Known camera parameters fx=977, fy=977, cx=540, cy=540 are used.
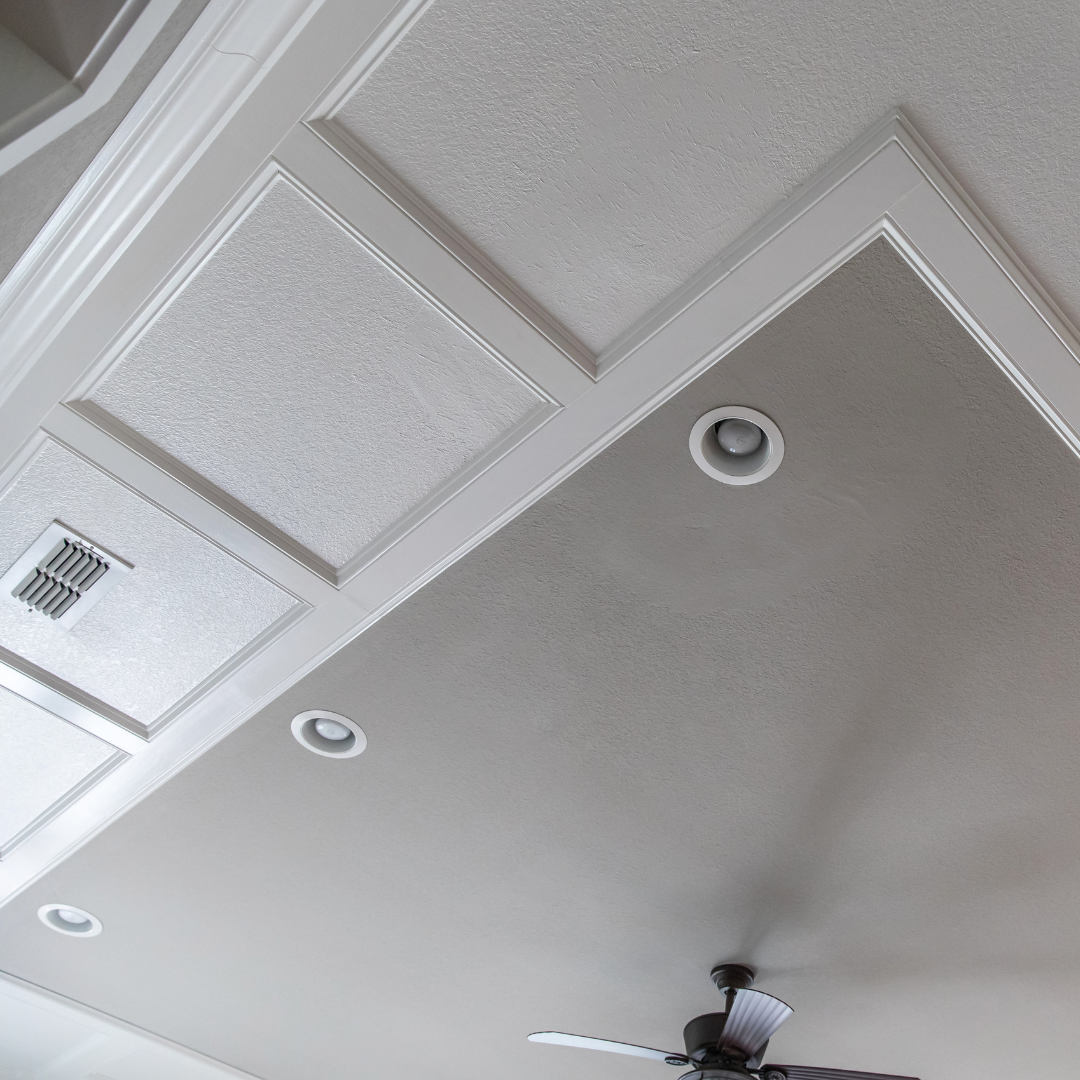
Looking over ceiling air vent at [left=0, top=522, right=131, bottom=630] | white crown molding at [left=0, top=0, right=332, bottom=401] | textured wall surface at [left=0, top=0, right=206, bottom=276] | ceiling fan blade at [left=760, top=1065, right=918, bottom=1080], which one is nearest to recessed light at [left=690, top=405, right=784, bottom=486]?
white crown molding at [left=0, top=0, right=332, bottom=401]

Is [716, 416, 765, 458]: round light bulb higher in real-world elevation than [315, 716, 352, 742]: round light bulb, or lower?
higher

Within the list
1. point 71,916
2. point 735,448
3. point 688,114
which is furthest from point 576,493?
point 71,916

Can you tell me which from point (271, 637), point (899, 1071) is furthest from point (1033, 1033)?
point (271, 637)

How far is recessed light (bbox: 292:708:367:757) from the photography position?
2379 millimetres

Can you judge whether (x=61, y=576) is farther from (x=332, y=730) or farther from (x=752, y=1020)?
(x=752, y=1020)

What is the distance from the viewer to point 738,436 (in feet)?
6.09

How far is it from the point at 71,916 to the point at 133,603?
1.47 metres

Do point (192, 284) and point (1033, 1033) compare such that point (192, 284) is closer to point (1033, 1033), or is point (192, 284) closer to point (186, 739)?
point (186, 739)

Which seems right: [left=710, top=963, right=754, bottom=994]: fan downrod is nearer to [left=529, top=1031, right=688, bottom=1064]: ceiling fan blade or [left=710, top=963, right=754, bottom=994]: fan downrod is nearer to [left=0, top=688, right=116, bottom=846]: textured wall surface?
[left=529, top=1031, right=688, bottom=1064]: ceiling fan blade

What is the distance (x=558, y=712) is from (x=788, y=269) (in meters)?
1.14

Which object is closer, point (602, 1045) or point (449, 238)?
point (449, 238)

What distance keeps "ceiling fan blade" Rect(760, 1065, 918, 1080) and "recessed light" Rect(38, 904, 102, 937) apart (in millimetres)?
2090

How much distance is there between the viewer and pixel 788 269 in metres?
1.64

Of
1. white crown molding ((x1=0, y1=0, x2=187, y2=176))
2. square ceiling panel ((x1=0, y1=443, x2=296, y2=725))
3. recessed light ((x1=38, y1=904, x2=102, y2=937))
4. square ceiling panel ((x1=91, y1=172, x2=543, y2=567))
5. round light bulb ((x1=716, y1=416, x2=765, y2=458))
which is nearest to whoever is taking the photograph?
white crown molding ((x1=0, y1=0, x2=187, y2=176))
